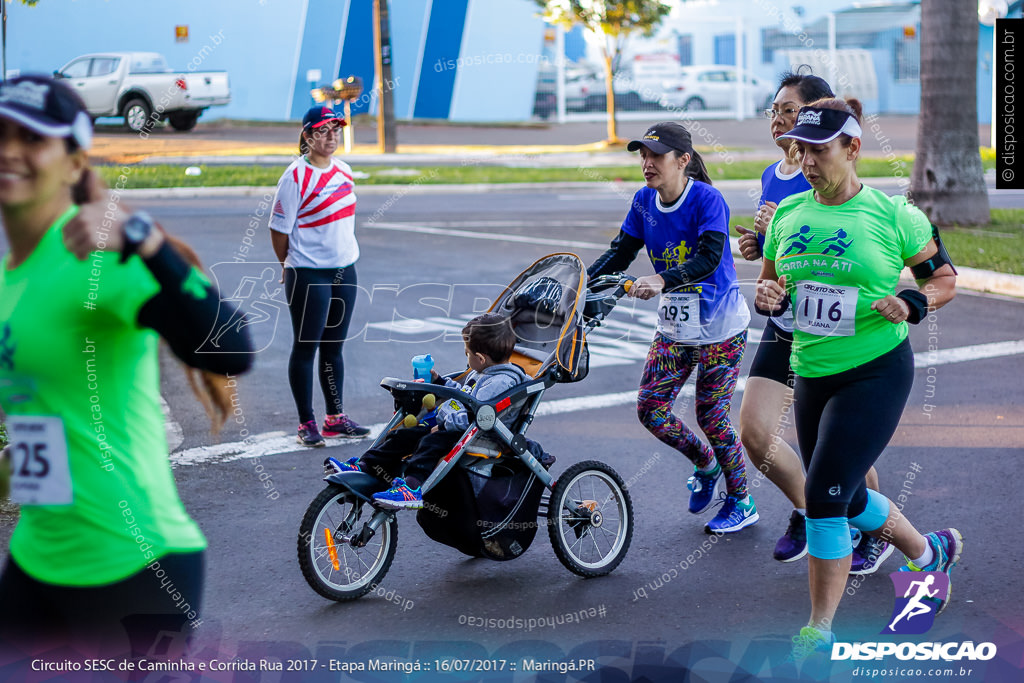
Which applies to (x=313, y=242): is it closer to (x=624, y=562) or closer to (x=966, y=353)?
(x=624, y=562)

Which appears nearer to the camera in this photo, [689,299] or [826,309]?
[826,309]

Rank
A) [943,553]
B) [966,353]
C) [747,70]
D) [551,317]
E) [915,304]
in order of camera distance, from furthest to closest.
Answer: [747,70]
[966,353]
[551,317]
[943,553]
[915,304]

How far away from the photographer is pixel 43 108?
233 centimetres

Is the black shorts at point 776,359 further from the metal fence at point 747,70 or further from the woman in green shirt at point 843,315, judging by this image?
the metal fence at point 747,70

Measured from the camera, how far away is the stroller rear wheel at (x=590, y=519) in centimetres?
492

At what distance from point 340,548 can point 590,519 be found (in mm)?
1084

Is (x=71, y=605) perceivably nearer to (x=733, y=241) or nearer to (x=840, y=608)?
(x=840, y=608)

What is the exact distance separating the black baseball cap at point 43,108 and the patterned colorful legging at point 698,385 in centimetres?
340

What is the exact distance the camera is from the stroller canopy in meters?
5.07

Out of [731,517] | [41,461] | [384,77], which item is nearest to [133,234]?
[41,461]

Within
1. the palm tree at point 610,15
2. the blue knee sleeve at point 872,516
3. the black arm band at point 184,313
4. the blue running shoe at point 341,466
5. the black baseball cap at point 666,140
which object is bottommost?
the blue knee sleeve at point 872,516

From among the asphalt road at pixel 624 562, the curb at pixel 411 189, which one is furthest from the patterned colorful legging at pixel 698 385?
the curb at pixel 411 189

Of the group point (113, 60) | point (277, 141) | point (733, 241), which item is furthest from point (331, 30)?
point (733, 241)

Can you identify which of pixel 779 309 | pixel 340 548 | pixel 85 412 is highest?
pixel 85 412
